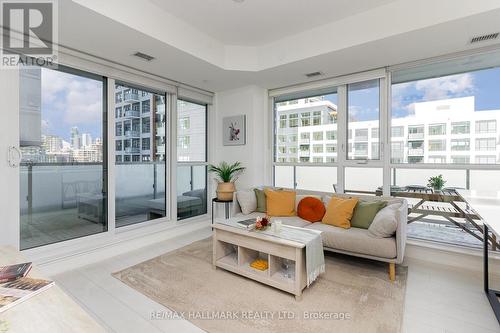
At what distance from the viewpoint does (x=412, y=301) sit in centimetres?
212

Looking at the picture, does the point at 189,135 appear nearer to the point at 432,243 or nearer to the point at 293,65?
the point at 293,65

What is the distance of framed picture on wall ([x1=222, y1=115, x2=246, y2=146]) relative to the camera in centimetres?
441

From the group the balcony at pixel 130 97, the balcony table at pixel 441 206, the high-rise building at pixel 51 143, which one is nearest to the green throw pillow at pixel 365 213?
the balcony table at pixel 441 206

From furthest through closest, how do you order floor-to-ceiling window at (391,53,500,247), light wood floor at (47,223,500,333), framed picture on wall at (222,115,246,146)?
framed picture on wall at (222,115,246,146) < floor-to-ceiling window at (391,53,500,247) < light wood floor at (47,223,500,333)

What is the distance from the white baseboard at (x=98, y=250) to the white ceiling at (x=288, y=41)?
234cm

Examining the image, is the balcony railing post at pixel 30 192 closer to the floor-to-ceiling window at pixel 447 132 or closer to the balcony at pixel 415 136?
the floor-to-ceiling window at pixel 447 132

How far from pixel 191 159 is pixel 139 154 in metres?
0.98

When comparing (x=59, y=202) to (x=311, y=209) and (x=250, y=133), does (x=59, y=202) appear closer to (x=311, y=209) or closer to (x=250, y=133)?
(x=250, y=133)

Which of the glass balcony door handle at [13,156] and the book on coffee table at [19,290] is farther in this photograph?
the glass balcony door handle at [13,156]

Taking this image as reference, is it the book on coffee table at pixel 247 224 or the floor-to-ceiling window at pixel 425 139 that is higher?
the floor-to-ceiling window at pixel 425 139

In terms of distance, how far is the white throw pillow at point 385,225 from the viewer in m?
2.42

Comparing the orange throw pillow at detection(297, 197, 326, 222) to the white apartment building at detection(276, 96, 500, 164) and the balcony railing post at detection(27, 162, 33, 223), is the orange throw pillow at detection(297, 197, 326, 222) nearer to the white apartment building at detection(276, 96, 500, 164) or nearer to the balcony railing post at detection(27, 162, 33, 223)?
the white apartment building at detection(276, 96, 500, 164)

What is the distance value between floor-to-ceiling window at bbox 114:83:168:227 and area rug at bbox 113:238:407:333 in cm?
109

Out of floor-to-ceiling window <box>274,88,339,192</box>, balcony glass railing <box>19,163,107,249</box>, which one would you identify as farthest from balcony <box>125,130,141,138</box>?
floor-to-ceiling window <box>274,88,339,192</box>
